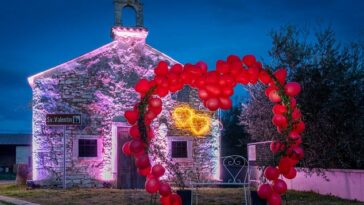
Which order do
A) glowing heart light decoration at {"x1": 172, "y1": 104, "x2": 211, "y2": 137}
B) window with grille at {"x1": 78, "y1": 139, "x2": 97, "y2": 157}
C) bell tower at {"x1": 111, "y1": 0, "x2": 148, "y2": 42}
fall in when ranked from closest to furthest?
window with grille at {"x1": 78, "y1": 139, "x2": 97, "y2": 157} → bell tower at {"x1": 111, "y1": 0, "x2": 148, "y2": 42} → glowing heart light decoration at {"x1": 172, "y1": 104, "x2": 211, "y2": 137}

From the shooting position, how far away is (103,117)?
52.9 feet

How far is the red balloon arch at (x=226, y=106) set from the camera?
283 inches

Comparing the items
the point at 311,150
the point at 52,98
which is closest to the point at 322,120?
the point at 311,150

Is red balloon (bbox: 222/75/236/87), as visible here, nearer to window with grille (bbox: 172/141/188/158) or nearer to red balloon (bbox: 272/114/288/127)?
red balloon (bbox: 272/114/288/127)

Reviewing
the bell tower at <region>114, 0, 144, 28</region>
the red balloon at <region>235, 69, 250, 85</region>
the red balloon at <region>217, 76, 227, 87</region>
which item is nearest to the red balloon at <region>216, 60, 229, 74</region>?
the red balloon at <region>217, 76, 227, 87</region>

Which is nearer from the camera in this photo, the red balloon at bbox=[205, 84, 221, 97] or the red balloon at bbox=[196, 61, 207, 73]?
the red balloon at bbox=[205, 84, 221, 97]

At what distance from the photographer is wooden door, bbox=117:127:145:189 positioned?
52.5ft

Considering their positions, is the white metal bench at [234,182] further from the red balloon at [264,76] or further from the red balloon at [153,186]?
the red balloon at [264,76]

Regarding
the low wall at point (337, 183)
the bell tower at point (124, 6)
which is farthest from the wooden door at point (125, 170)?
the low wall at point (337, 183)

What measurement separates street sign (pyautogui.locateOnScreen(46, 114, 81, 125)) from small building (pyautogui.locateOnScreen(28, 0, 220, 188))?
0.45 metres

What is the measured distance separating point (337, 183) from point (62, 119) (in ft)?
28.4

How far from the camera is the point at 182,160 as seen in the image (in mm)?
16734

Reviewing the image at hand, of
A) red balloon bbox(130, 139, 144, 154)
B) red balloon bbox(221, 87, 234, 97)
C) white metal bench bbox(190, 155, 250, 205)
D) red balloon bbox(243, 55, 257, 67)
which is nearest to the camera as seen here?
red balloon bbox(130, 139, 144, 154)

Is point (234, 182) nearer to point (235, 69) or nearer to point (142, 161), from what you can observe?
point (142, 161)
